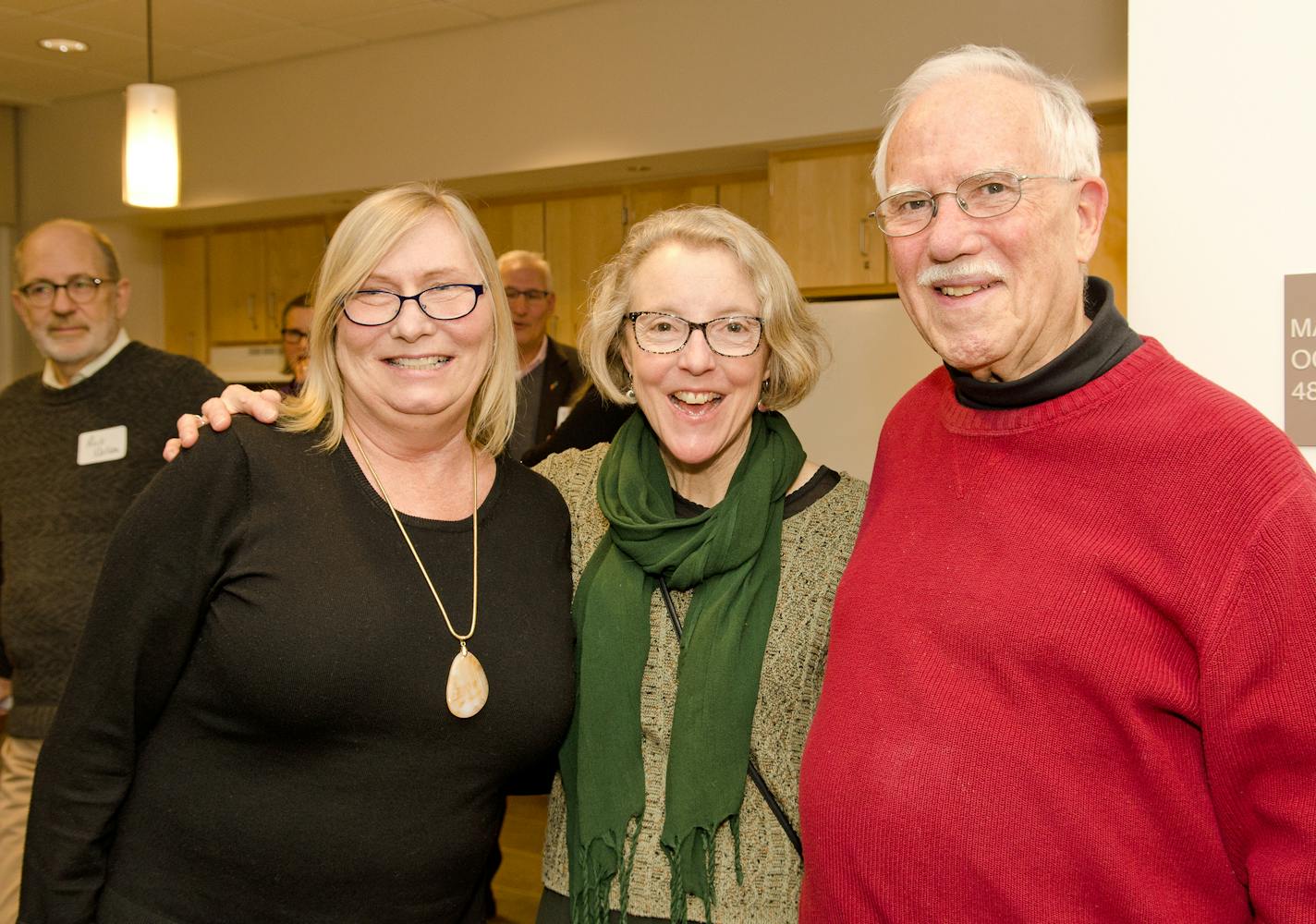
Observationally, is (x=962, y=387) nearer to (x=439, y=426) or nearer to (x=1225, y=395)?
(x=1225, y=395)

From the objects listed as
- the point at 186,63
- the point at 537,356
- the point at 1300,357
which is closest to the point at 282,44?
the point at 186,63

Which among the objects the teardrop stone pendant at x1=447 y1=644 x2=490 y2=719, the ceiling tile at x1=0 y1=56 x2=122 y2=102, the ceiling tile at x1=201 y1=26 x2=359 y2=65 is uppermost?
the ceiling tile at x1=0 y1=56 x2=122 y2=102

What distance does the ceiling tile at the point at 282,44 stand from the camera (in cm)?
613

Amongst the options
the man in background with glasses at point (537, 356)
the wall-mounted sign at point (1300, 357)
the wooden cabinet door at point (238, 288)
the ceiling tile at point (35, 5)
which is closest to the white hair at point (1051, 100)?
the wall-mounted sign at point (1300, 357)

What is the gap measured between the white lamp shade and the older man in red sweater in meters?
3.67

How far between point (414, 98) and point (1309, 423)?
5.54 meters

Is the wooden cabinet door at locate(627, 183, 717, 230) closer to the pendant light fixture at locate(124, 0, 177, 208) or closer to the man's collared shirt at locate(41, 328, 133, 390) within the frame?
the pendant light fixture at locate(124, 0, 177, 208)

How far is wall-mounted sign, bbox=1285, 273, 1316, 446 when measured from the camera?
1.59m

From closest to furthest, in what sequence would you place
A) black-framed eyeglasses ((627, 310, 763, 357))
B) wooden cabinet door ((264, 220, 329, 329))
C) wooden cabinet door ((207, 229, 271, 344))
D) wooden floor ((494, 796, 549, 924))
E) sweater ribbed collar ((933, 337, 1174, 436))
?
sweater ribbed collar ((933, 337, 1174, 436)) → black-framed eyeglasses ((627, 310, 763, 357)) → wooden floor ((494, 796, 549, 924)) → wooden cabinet door ((264, 220, 329, 329)) → wooden cabinet door ((207, 229, 271, 344))

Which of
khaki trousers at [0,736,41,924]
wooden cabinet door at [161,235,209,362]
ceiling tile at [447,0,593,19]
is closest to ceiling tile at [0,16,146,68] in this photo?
wooden cabinet door at [161,235,209,362]

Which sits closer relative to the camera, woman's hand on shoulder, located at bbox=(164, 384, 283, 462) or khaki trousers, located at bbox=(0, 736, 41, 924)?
woman's hand on shoulder, located at bbox=(164, 384, 283, 462)

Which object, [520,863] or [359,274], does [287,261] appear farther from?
[359,274]

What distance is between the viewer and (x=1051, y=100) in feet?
4.53

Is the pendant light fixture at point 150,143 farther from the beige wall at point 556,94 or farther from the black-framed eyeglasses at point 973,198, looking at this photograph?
the black-framed eyeglasses at point 973,198
